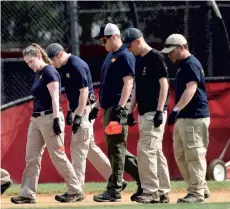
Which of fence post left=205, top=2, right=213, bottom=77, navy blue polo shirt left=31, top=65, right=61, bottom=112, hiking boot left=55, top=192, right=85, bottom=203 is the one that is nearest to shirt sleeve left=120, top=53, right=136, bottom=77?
navy blue polo shirt left=31, top=65, right=61, bottom=112

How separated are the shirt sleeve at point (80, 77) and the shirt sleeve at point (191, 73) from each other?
1.29 metres

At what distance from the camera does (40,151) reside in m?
11.5

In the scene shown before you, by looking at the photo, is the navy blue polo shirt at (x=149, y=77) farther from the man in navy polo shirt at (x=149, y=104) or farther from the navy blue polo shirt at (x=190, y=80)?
the navy blue polo shirt at (x=190, y=80)

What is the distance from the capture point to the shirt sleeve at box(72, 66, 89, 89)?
38.3 feet

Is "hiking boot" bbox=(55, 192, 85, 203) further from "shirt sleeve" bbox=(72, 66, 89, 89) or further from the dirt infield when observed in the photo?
"shirt sleeve" bbox=(72, 66, 89, 89)

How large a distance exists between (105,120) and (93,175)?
536cm

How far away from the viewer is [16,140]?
648 inches

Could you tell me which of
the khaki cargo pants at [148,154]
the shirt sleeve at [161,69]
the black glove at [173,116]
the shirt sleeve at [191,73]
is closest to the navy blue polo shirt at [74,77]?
the khaki cargo pants at [148,154]

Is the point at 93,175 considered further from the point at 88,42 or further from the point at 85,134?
the point at 85,134

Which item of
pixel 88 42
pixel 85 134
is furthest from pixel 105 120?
pixel 88 42

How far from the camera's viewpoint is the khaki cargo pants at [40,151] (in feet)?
36.9

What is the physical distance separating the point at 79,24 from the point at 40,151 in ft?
17.4

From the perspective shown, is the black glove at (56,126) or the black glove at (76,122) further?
the black glove at (76,122)

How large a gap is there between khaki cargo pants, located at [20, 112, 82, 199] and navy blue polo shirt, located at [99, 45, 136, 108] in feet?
1.85
